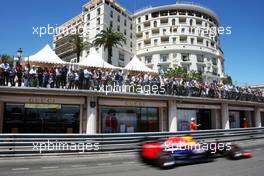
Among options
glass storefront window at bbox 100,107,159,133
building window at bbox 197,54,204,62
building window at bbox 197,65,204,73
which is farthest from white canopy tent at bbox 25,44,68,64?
building window at bbox 197,54,204,62

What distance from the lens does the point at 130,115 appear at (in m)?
22.5

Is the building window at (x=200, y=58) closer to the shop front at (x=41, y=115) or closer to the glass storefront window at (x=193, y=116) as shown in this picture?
the glass storefront window at (x=193, y=116)

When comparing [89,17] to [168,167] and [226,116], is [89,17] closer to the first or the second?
[226,116]

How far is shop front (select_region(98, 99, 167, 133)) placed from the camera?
21.0 meters

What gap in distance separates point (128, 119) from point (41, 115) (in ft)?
22.3

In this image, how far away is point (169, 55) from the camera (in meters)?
80.7

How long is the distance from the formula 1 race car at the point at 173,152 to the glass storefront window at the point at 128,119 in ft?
34.7

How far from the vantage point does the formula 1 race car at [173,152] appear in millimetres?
10125

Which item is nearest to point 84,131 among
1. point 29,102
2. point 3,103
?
point 29,102

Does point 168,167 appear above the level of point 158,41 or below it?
below

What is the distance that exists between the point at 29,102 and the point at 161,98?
379 inches

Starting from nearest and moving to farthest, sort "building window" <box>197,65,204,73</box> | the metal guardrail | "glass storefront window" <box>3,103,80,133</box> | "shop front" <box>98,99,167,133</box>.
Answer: the metal guardrail
"glass storefront window" <box>3,103,80,133</box>
"shop front" <box>98,99,167,133</box>
"building window" <box>197,65,204,73</box>

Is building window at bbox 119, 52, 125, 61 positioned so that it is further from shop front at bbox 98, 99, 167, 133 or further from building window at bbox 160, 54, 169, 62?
shop front at bbox 98, 99, 167, 133

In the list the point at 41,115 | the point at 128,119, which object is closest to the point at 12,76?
the point at 41,115
